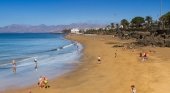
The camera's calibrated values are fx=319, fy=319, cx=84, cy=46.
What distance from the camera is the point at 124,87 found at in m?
25.4

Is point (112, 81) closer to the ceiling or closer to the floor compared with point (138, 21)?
closer to the floor

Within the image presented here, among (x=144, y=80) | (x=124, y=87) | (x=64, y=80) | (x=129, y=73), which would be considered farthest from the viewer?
(x=129, y=73)

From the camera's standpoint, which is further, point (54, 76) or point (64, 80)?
point (54, 76)

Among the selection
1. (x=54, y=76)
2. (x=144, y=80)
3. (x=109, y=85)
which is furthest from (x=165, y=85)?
(x=54, y=76)

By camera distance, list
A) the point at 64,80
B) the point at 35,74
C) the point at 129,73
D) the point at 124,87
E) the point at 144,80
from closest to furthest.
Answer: the point at 124,87 → the point at 144,80 → the point at 64,80 → the point at 129,73 → the point at 35,74

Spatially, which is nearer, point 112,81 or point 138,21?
point 112,81

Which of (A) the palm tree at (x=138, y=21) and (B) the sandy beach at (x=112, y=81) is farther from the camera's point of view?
(A) the palm tree at (x=138, y=21)

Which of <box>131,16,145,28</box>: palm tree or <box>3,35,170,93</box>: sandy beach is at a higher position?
<box>131,16,145,28</box>: palm tree

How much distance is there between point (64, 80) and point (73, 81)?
1.09m

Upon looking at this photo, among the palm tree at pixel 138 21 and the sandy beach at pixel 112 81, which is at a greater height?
the palm tree at pixel 138 21

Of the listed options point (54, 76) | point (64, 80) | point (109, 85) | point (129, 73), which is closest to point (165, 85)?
point (109, 85)

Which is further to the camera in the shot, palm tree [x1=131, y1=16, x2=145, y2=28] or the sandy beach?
palm tree [x1=131, y1=16, x2=145, y2=28]

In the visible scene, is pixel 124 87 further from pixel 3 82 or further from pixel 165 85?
pixel 3 82

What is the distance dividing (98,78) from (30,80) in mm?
6485
